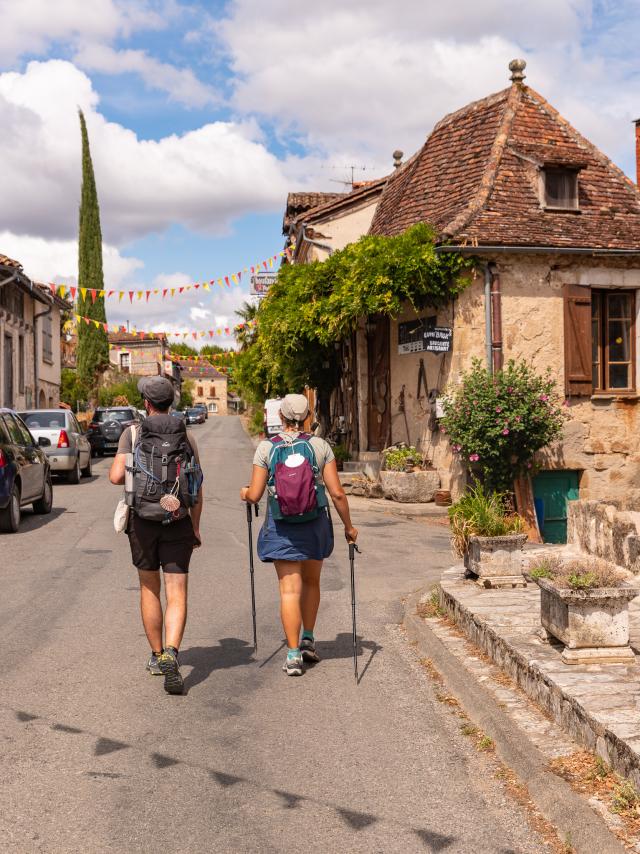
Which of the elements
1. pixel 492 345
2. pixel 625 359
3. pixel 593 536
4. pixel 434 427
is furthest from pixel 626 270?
pixel 593 536

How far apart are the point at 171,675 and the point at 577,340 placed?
12.2 m

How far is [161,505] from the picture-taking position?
5344mm

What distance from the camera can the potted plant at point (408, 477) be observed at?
16.2 m

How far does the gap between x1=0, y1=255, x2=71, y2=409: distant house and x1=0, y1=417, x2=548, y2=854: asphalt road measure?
72.8 ft

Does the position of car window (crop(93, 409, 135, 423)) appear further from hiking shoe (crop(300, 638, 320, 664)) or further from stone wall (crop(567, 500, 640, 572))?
hiking shoe (crop(300, 638, 320, 664))

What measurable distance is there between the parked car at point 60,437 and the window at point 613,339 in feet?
35.1

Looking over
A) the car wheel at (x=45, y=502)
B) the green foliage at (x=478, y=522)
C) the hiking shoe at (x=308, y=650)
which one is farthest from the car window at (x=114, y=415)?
the hiking shoe at (x=308, y=650)

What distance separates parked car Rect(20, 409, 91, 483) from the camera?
19406 mm

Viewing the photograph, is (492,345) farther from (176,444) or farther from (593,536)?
(176,444)

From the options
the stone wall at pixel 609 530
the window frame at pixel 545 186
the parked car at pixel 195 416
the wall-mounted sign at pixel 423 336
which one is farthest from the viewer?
the parked car at pixel 195 416

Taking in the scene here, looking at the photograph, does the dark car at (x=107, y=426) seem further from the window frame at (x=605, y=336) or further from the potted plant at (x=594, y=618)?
the potted plant at (x=594, y=618)

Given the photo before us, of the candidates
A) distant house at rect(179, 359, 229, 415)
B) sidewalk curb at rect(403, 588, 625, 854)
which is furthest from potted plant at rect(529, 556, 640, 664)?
distant house at rect(179, 359, 229, 415)

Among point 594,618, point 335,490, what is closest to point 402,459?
point 335,490

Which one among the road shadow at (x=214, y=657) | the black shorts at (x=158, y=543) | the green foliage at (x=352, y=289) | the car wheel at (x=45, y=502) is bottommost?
the road shadow at (x=214, y=657)
